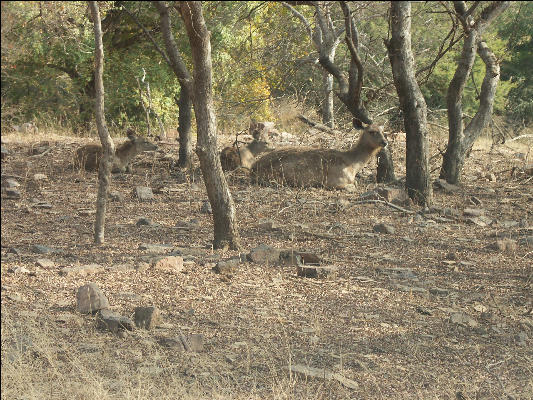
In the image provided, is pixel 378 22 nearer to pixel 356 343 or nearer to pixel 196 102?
pixel 196 102

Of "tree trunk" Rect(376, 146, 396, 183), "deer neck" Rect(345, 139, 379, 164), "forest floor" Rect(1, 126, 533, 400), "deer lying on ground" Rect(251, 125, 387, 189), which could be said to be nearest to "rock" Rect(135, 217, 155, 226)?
"forest floor" Rect(1, 126, 533, 400)

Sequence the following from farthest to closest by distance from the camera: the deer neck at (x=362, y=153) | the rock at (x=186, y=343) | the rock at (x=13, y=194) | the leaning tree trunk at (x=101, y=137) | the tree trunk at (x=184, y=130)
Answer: the tree trunk at (x=184, y=130), the deer neck at (x=362, y=153), the rock at (x=13, y=194), the leaning tree trunk at (x=101, y=137), the rock at (x=186, y=343)

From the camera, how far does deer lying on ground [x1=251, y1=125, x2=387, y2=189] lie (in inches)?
536

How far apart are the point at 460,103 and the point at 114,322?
8.82m

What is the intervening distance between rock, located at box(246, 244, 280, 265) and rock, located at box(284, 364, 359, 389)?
115 inches

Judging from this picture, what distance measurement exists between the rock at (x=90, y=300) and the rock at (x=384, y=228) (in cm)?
488

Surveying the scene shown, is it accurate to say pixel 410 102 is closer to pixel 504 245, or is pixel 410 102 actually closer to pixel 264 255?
pixel 504 245

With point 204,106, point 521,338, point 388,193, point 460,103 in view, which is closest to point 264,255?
point 204,106

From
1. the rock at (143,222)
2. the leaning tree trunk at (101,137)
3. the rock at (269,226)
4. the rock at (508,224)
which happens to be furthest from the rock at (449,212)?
the leaning tree trunk at (101,137)

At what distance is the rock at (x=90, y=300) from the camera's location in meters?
6.68

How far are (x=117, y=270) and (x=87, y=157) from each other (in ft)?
22.9

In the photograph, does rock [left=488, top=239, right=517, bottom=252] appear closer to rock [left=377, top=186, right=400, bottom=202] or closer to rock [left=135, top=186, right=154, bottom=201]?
rock [left=377, top=186, right=400, bottom=202]

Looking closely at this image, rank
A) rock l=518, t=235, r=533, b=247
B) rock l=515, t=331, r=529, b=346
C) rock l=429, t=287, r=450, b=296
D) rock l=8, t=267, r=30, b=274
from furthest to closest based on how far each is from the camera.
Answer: rock l=518, t=235, r=533, b=247, rock l=429, t=287, r=450, b=296, rock l=8, t=267, r=30, b=274, rock l=515, t=331, r=529, b=346

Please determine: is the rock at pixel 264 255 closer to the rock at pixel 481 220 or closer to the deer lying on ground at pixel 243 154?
the rock at pixel 481 220
